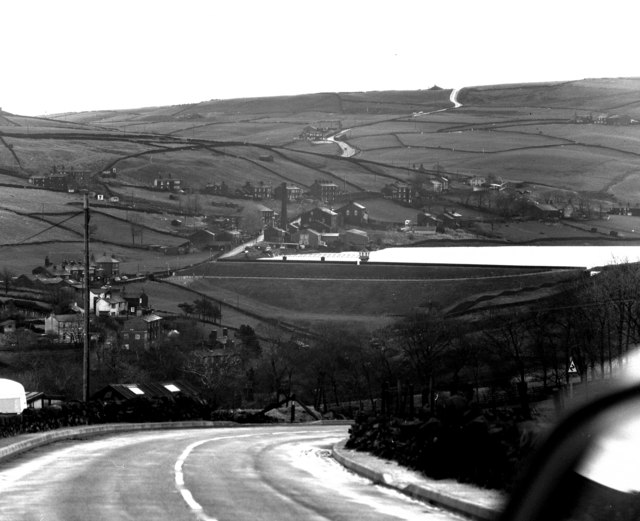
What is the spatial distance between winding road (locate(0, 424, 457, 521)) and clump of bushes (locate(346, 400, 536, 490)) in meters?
0.87

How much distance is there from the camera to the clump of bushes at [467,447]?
1313 centimetres

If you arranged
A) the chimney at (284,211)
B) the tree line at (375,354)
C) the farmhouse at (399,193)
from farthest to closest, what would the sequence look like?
→ the farmhouse at (399,193) < the chimney at (284,211) < the tree line at (375,354)

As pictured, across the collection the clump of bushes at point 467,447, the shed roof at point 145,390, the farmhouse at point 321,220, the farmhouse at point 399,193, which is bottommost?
the shed roof at point 145,390

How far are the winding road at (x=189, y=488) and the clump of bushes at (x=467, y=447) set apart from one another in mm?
871

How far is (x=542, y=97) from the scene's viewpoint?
178625 millimetres

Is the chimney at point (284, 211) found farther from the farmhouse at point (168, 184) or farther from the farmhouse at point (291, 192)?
the farmhouse at point (168, 184)

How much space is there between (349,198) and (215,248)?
1801cm

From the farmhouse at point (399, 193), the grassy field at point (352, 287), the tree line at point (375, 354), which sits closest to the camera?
the tree line at point (375, 354)

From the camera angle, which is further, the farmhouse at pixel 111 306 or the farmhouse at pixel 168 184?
the farmhouse at pixel 168 184

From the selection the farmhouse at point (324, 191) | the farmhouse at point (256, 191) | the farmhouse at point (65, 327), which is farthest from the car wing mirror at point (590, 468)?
the farmhouse at point (256, 191)

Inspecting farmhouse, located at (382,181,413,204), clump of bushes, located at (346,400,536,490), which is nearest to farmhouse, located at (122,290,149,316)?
farmhouse, located at (382,181,413,204)

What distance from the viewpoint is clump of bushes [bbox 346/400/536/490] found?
1313 cm

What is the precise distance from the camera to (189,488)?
47.6 feet

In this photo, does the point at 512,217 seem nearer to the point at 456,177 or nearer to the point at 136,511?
the point at 456,177
